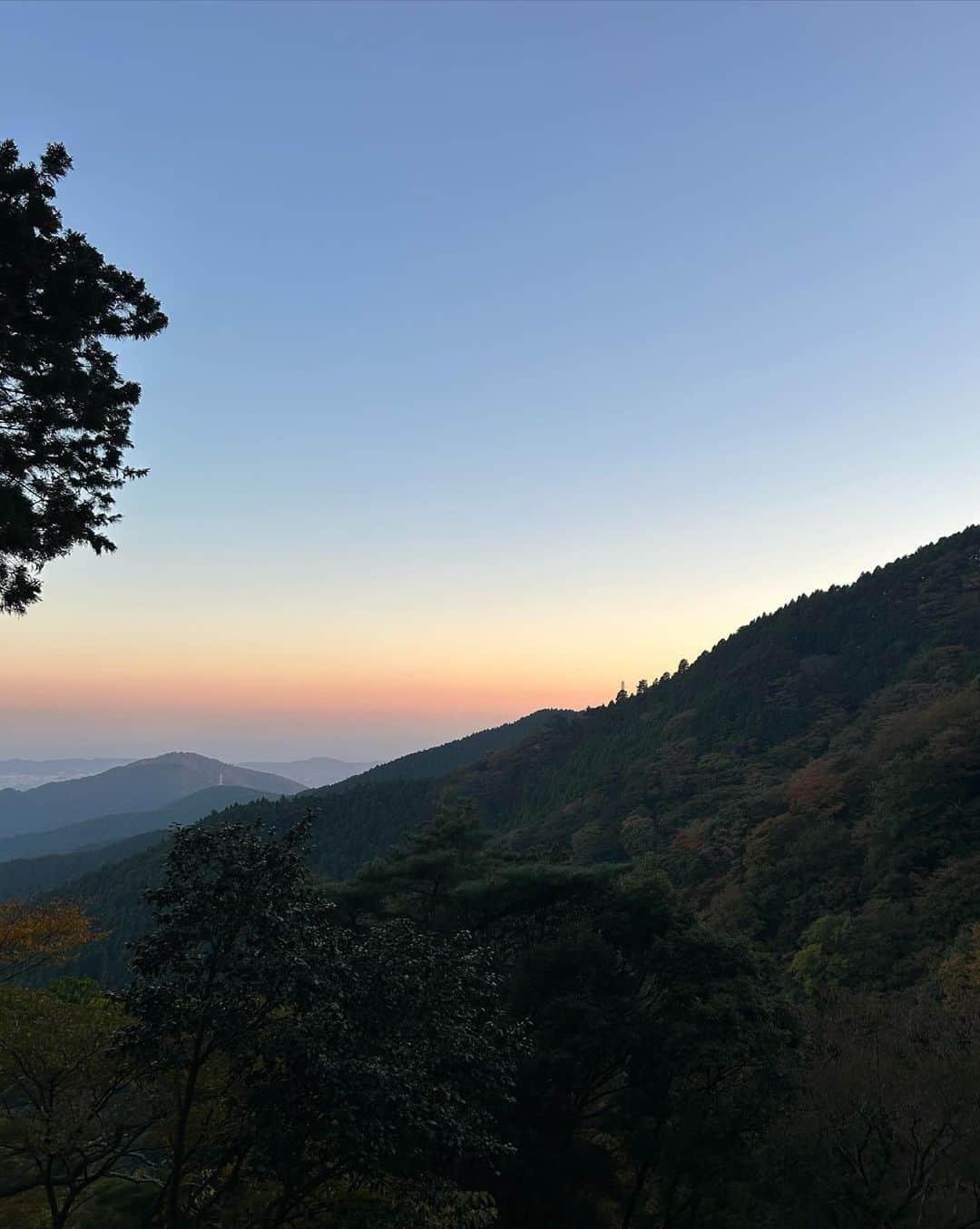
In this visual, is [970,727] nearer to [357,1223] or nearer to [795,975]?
[795,975]

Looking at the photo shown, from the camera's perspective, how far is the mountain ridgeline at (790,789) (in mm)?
34281

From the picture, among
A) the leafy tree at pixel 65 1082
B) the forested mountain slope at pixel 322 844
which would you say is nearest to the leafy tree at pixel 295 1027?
the leafy tree at pixel 65 1082

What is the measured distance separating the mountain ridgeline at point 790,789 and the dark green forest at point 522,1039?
0.28m

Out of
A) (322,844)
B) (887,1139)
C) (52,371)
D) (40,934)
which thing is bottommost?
(322,844)

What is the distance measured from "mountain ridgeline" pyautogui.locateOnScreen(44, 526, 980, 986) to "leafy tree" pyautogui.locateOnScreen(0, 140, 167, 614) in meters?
8.22

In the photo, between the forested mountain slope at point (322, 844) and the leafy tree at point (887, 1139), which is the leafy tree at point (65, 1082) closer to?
the leafy tree at point (887, 1139)

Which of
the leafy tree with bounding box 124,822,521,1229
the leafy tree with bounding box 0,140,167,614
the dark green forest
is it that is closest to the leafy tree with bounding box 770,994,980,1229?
the dark green forest

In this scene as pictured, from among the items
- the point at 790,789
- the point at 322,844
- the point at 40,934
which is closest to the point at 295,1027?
the point at 40,934

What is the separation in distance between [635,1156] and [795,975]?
16717 mm

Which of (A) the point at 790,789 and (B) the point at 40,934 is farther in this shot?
(A) the point at 790,789

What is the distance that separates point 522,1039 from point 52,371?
17.1m

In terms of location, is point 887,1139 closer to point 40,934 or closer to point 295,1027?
point 295,1027

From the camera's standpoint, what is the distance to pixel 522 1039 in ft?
56.0

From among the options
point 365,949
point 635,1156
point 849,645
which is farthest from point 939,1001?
point 849,645
